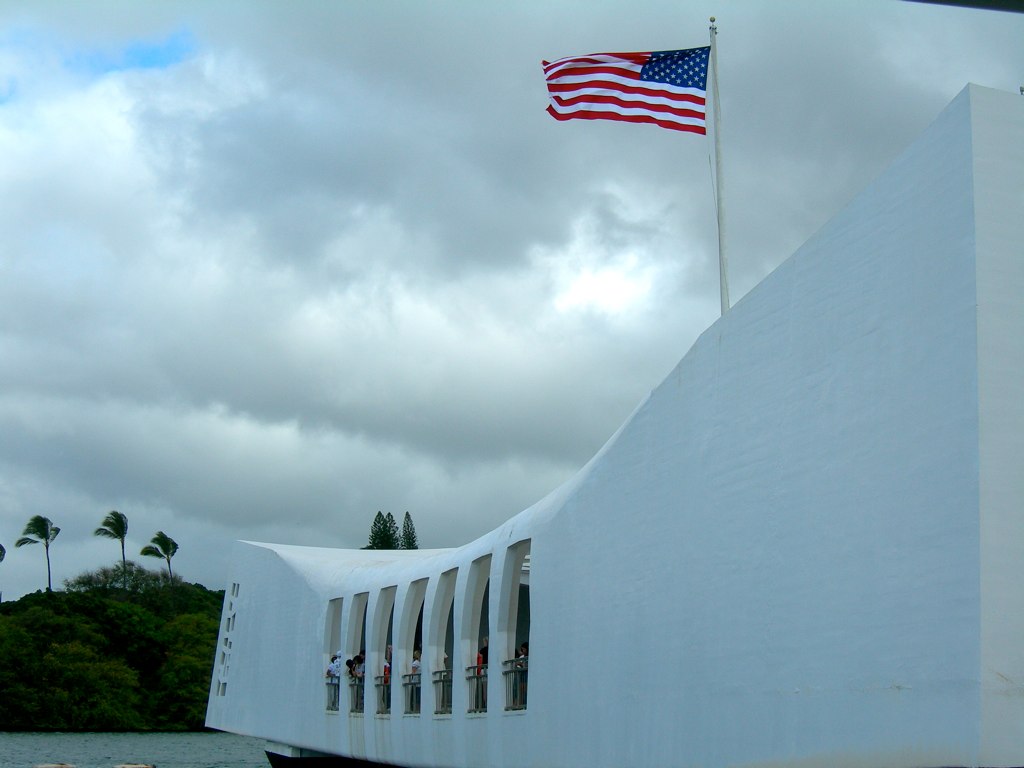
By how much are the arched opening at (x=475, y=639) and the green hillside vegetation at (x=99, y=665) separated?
133 ft

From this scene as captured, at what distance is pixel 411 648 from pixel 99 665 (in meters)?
38.3

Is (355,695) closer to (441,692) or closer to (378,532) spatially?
(441,692)

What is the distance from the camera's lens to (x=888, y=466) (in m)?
7.86

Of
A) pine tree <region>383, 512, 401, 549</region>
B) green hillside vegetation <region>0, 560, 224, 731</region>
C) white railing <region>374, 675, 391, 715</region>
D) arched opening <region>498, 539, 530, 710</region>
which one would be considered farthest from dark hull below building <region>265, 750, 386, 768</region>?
pine tree <region>383, 512, 401, 549</region>

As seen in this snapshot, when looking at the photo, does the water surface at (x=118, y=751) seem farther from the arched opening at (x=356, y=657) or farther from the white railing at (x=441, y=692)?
the white railing at (x=441, y=692)

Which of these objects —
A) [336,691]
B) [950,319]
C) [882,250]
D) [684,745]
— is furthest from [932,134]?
[336,691]

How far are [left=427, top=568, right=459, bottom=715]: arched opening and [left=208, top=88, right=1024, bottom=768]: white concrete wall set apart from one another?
415 cm

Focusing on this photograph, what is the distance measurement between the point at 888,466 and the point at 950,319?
105cm

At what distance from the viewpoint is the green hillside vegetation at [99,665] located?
51.3m

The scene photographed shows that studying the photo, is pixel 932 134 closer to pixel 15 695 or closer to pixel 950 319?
pixel 950 319

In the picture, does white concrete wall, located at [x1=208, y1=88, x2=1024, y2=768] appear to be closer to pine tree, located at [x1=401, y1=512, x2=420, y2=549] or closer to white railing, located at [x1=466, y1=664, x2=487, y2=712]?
white railing, located at [x1=466, y1=664, x2=487, y2=712]

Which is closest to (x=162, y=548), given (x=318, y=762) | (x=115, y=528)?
(x=115, y=528)

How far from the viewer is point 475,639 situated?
16.5m

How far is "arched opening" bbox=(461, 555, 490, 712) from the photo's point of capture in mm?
16031
